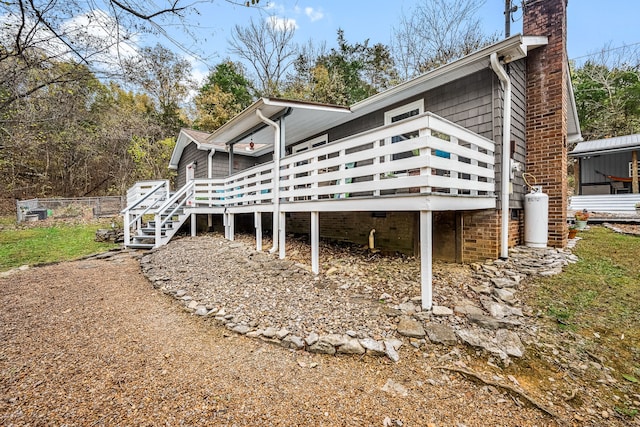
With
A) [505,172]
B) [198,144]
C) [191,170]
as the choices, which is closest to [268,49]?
[191,170]

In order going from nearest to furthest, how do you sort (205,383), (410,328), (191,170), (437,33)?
(205,383)
(410,328)
(191,170)
(437,33)

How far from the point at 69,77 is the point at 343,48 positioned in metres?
20.0

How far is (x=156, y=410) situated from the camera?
2066mm

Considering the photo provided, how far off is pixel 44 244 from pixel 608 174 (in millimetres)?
22502

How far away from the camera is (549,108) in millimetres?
5539

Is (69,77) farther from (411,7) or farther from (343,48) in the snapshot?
(343,48)

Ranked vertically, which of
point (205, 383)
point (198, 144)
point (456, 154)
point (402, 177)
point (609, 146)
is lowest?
point (205, 383)

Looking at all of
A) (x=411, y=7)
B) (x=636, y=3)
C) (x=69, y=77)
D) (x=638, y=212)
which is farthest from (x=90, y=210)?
(x=636, y=3)

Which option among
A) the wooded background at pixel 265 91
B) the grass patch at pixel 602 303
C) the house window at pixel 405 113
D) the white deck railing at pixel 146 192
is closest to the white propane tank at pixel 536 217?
the grass patch at pixel 602 303

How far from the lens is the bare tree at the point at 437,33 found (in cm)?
1498

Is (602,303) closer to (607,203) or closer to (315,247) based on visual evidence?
(315,247)

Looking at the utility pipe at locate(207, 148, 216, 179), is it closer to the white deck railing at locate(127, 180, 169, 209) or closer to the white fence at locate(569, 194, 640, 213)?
the white deck railing at locate(127, 180, 169, 209)

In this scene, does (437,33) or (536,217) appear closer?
(536,217)

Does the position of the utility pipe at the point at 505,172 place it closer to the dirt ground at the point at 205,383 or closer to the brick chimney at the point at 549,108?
the brick chimney at the point at 549,108
